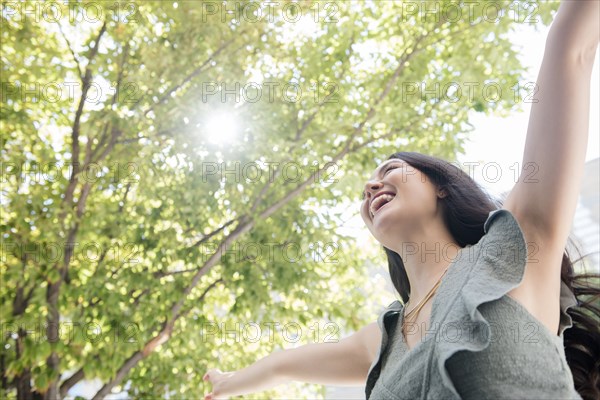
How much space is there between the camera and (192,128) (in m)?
3.79

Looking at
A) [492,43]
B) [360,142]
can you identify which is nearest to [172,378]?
[360,142]

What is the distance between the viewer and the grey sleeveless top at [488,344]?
0.93m

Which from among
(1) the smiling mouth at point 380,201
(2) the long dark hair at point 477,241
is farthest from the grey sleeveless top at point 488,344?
(1) the smiling mouth at point 380,201

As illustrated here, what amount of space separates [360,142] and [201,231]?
4.92 ft

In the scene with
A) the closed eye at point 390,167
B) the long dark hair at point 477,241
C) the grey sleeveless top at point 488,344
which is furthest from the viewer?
the closed eye at point 390,167

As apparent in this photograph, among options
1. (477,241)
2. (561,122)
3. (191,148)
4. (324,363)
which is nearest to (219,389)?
(324,363)

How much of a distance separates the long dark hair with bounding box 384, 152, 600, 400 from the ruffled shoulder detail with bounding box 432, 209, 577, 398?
0.52 feet

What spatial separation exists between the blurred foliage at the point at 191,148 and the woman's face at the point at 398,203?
2332 millimetres

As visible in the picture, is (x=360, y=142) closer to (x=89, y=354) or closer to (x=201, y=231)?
(x=201, y=231)

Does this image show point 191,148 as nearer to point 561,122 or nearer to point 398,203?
point 398,203

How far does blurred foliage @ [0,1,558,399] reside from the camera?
3.67 metres

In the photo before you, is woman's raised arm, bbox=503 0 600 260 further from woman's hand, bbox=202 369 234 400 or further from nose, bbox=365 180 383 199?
woman's hand, bbox=202 369 234 400

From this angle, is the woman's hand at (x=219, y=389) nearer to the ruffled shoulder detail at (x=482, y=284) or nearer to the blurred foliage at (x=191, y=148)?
the ruffled shoulder detail at (x=482, y=284)

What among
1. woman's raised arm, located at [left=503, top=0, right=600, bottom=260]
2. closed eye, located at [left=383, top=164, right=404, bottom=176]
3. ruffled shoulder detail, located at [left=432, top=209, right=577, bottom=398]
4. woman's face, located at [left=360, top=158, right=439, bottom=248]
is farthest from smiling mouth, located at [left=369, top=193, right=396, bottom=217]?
woman's raised arm, located at [left=503, top=0, right=600, bottom=260]
